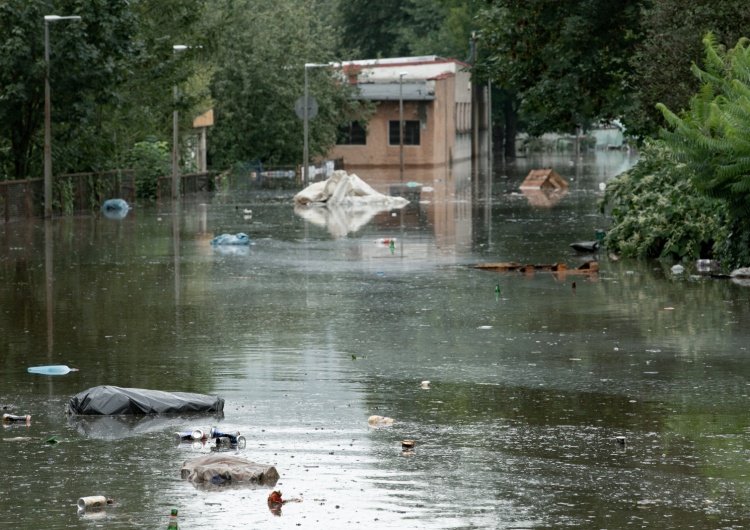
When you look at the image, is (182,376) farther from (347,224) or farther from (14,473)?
(347,224)

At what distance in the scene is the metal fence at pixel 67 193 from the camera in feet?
114

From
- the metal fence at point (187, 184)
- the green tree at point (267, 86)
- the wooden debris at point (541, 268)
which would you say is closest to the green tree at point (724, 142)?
the wooden debris at point (541, 268)

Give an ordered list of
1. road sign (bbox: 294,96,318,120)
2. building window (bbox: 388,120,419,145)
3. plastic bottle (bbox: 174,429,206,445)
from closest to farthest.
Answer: plastic bottle (bbox: 174,429,206,445), road sign (bbox: 294,96,318,120), building window (bbox: 388,120,419,145)

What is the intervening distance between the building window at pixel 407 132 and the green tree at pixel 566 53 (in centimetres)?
4522

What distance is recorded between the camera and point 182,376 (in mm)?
12844

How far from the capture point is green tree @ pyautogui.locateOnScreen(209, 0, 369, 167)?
219 feet

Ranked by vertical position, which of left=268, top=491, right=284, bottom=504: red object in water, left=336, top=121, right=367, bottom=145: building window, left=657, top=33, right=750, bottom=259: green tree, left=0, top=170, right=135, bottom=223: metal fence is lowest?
left=268, top=491, right=284, bottom=504: red object in water

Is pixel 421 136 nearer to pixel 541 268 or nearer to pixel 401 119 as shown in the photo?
pixel 401 119

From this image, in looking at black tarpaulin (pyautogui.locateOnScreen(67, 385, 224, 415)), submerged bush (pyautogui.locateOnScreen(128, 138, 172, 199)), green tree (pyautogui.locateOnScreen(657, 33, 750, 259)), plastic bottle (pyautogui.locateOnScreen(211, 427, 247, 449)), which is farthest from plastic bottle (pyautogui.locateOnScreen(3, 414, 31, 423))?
submerged bush (pyautogui.locateOnScreen(128, 138, 172, 199))

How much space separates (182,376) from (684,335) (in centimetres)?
568

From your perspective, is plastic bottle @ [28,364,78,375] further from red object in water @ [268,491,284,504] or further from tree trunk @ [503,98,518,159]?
tree trunk @ [503,98,518,159]

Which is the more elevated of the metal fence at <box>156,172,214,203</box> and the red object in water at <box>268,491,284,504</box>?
the metal fence at <box>156,172,214,203</box>

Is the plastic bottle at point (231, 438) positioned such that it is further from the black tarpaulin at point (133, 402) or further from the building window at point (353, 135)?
the building window at point (353, 135)

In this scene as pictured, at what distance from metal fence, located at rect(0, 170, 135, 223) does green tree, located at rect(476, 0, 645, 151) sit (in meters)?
11.8
